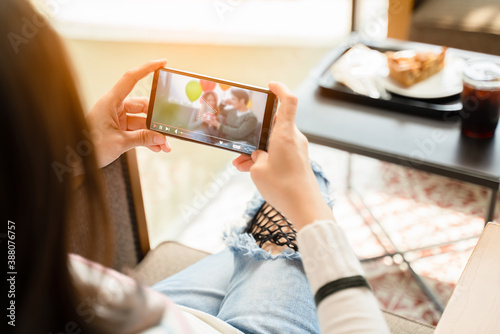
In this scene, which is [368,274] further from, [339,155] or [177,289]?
[177,289]

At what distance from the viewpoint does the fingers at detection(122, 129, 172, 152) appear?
91 centimetres

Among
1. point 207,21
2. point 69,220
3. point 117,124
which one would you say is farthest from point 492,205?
point 207,21

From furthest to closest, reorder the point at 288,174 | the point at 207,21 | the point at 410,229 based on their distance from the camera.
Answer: the point at 207,21, the point at 410,229, the point at 288,174

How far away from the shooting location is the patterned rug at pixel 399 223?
1.40 m

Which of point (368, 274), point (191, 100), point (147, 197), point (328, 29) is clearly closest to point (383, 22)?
point (328, 29)

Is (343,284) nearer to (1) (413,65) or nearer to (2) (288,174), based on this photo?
(2) (288,174)

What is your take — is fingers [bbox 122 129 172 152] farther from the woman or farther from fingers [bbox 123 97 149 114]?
the woman

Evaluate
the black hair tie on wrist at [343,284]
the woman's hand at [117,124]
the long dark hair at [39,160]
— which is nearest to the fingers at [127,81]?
the woman's hand at [117,124]

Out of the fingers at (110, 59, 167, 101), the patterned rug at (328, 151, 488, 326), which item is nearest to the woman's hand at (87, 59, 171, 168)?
the fingers at (110, 59, 167, 101)

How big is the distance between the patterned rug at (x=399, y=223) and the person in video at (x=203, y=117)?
743 mm

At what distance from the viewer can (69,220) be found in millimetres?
497

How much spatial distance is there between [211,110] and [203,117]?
21mm

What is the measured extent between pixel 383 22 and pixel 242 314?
1458 millimetres

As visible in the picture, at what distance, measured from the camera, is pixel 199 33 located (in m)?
2.19
